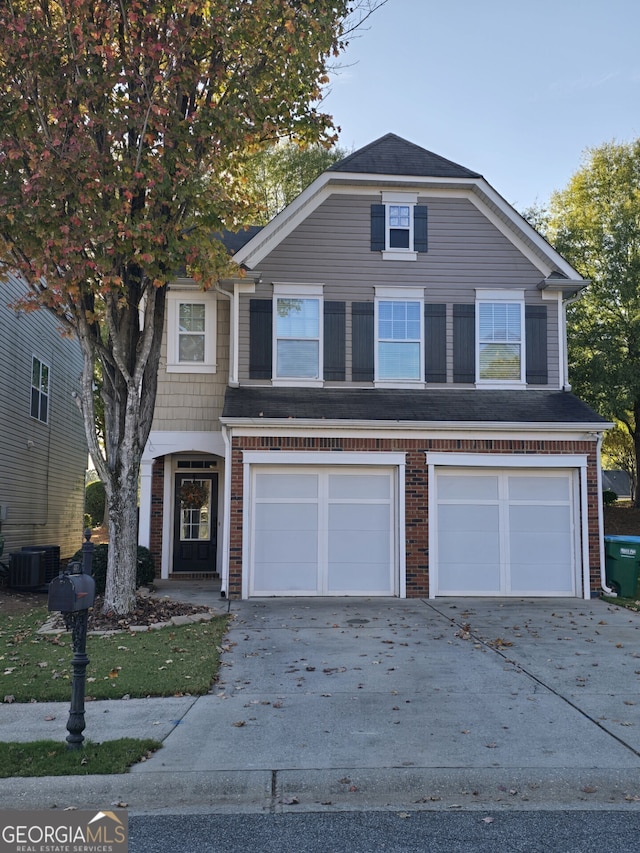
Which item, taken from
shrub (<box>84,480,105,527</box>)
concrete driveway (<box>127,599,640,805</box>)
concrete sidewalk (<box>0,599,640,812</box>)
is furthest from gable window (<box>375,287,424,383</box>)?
shrub (<box>84,480,105,527</box>)

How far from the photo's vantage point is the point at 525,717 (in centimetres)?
636

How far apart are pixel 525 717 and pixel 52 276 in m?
7.66

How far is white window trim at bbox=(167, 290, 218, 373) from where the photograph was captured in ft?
48.9

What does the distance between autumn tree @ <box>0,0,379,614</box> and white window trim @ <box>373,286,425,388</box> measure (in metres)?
4.12

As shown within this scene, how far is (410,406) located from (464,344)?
1.90m

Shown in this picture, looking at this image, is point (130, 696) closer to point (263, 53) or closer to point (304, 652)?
point (304, 652)

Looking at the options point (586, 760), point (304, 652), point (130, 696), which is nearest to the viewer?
point (586, 760)

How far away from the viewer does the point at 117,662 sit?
8.00 metres

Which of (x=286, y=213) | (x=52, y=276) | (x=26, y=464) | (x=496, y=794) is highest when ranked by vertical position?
(x=286, y=213)

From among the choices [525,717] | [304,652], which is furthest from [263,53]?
[525,717]

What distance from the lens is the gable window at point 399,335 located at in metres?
14.5

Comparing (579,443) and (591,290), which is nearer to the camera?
(579,443)

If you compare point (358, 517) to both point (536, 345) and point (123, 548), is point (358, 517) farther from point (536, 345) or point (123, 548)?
point (536, 345)

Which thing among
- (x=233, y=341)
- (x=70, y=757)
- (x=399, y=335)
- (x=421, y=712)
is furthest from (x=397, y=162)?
(x=70, y=757)
